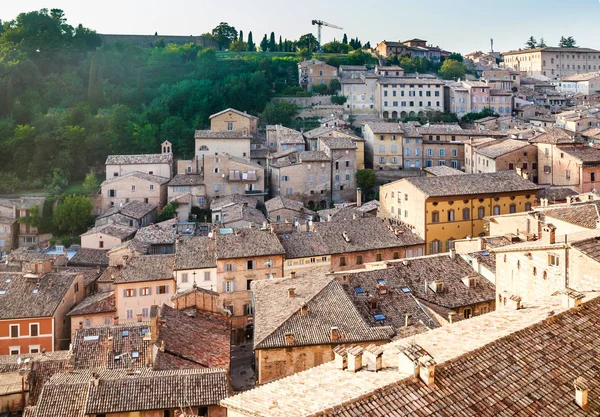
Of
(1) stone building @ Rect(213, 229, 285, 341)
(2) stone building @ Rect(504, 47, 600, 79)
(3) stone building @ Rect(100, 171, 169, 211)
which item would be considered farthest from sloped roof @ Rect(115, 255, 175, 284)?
(2) stone building @ Rect(504, 47, 600, 79)

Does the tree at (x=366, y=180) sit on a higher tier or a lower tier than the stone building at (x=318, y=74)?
lower

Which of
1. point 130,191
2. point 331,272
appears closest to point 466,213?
point 331,272

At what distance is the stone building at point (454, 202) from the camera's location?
41531 mm

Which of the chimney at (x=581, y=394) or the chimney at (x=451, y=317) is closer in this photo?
the chimney at (x=581, y=394)

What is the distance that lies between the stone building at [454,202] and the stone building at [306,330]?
1652 cm

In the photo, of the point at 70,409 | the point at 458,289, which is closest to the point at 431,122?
the point at 458,289

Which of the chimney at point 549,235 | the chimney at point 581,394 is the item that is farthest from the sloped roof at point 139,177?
the chimney at point 581,394

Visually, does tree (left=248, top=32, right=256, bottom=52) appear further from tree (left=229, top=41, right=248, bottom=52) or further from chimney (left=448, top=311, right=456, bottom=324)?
chimney (left=448, top=311, right=456, bottom=324)

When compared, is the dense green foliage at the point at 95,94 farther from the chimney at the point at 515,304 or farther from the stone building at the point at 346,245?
the chimney at the point at 515,304

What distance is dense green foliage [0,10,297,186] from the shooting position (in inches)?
2436

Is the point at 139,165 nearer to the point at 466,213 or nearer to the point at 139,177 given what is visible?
the point at 139,177

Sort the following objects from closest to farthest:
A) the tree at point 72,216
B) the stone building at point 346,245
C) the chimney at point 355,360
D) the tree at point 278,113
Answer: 1. the chimney at point 355,360
2. the stone building at point 346,245
3. the tree at point 72,216
4. the tree at point 278,113

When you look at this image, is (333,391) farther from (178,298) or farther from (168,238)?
(168,238)

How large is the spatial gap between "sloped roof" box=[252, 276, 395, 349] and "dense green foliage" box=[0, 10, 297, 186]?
3693 cm
